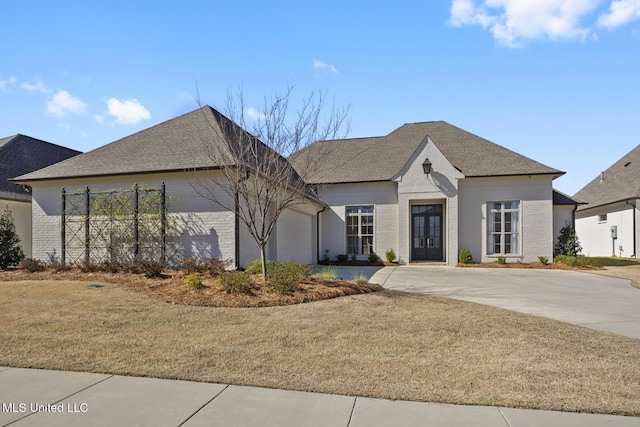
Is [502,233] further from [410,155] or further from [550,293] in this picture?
[550,293]

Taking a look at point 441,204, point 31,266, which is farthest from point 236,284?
point 441,204

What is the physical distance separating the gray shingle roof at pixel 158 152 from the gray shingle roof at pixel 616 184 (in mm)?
24626

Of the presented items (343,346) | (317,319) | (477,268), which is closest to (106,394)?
(343,346)

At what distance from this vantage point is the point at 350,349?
19.0ft

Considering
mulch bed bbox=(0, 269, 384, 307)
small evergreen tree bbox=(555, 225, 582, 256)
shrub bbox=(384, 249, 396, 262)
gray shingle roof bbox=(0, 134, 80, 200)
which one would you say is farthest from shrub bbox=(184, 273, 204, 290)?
small evergreen tree bbox=(555, 225, 582, 256)

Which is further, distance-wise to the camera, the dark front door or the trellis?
the dark front door

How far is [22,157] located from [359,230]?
55.9 ft

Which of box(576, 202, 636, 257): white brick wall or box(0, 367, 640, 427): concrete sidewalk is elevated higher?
box(576, 202, 636, 257): white brick wall

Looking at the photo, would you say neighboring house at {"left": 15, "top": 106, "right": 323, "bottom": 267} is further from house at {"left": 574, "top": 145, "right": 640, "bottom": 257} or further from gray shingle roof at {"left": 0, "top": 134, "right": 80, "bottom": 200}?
house at {"left": 574, "top": 145, "right": 640, "bottom": 257}

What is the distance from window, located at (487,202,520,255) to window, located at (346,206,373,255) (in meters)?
5.88

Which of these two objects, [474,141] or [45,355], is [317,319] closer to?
[45,355]

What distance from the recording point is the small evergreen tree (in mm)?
20547

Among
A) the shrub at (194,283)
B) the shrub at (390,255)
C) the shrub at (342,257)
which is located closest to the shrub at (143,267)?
the shrub at (194,283)

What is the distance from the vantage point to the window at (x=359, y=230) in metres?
21.6
